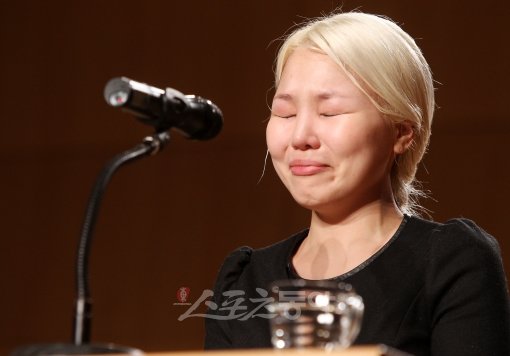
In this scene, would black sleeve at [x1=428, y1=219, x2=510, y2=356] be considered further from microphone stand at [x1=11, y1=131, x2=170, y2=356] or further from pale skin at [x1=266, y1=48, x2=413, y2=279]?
microphone stand at [x1=11, y1=131, x2=170, y2=356]

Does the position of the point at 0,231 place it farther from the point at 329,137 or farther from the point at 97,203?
the point at 97,203

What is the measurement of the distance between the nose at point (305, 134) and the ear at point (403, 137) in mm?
183

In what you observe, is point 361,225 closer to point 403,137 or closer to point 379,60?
point 403,137

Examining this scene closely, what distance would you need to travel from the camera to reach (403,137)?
1792mm

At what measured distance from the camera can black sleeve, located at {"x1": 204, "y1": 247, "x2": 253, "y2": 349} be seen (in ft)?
6.01

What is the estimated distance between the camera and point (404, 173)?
1.84 m

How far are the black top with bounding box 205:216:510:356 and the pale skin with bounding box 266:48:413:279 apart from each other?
0.14 ft

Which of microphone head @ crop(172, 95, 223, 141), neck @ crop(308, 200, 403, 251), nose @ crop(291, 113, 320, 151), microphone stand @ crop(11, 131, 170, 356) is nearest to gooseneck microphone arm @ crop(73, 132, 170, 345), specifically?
microphone stand @ crop(11, 131, 170, 356)

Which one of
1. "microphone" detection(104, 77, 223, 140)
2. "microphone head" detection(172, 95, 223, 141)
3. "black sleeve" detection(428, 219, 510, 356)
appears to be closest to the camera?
"microphone" detection(104, 77, 223, 140)

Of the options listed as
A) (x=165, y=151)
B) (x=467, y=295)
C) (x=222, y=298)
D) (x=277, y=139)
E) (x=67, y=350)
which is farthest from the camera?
(x=165, y=151)

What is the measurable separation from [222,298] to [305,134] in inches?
16.0

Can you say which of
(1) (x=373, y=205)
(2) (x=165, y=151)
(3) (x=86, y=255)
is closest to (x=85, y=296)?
(3) (x=86, y=255)

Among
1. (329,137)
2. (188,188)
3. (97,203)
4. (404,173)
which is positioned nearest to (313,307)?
(97,203)

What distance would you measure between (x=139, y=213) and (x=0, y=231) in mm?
586
